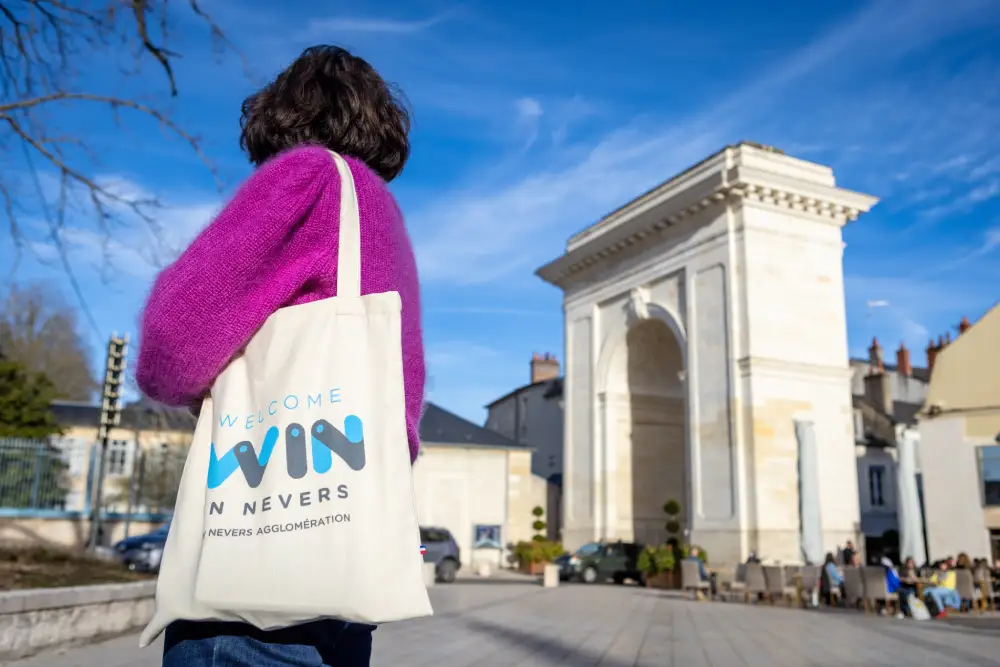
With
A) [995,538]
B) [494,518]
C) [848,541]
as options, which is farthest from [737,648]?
[494,518]

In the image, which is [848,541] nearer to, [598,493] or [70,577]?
[598,493]

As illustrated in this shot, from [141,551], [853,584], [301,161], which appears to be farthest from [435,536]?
[301,161]

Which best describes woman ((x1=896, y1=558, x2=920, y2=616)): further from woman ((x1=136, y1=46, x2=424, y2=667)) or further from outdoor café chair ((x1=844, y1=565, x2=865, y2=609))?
woman ((x1=136, y1=46, x2=424, y2=667))

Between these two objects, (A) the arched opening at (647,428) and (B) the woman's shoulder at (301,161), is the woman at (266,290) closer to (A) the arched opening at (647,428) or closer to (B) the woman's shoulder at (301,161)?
(B) the woman's shoulder at (301,161)

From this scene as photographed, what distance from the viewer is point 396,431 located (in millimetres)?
1479

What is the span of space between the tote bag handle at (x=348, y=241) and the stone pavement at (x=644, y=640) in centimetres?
528

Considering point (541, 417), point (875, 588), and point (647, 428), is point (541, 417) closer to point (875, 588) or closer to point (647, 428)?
point (647, 428)

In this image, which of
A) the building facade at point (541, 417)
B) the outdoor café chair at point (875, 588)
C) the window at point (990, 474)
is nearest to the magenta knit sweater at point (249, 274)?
the outdoor café chair at point (875, 588)

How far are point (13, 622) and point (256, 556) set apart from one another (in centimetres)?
549

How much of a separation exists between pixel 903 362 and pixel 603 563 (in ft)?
97.7

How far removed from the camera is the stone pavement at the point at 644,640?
7.21 meters

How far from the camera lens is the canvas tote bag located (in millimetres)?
1377

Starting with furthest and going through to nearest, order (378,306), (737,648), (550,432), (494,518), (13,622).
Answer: (550,432)
(494,518)
(737,648)
(13,622)
(378,306)

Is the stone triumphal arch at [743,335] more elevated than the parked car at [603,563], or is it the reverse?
the stone triumphal arch at [743,335]
